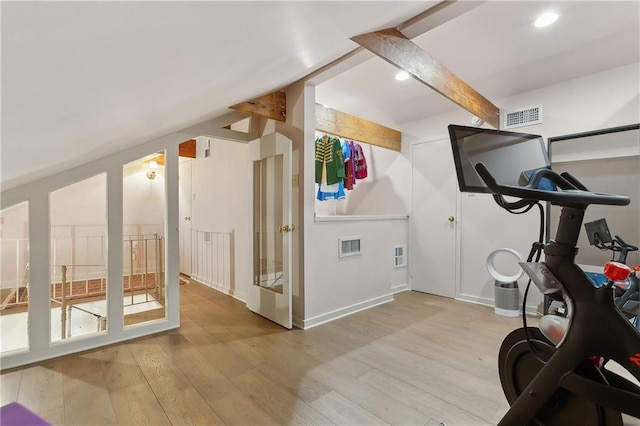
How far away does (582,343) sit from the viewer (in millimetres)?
944

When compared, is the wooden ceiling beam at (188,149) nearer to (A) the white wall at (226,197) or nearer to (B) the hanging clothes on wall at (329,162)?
(A) the white wall at (226,197)

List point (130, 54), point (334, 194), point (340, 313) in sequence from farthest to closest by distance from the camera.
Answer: point (334, 194) → point (340, 313) → point (130, 54)

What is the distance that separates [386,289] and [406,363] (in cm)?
150

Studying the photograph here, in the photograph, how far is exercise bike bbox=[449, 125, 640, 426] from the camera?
2.96 ft

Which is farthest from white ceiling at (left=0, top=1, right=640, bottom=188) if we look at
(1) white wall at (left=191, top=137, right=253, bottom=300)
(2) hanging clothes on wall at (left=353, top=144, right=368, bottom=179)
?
(1) white wall at (left=191, top=137, right=253, bottom=300)

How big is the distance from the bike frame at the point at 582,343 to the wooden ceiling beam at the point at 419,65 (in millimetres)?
1453

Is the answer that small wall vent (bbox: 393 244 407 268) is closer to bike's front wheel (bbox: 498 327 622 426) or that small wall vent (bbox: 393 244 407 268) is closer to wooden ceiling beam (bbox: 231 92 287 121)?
wooden ceiling beam (bbox: 231 92 287 121)

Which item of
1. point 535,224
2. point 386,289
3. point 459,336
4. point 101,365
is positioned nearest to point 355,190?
point 386,289

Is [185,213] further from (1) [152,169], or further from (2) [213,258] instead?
(2) [213,258]

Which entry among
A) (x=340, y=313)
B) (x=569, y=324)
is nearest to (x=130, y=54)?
(x=569, y=324)

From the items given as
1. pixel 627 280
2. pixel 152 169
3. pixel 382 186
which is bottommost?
pixel 627 280

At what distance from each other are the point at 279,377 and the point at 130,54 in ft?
6.23

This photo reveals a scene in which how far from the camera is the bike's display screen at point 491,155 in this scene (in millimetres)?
1111

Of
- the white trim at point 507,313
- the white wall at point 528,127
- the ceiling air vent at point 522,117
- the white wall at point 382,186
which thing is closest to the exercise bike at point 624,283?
the white trim at point 507,313
